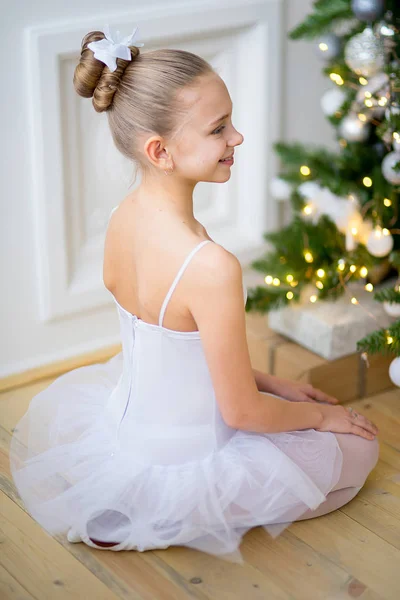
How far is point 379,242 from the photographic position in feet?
6.41

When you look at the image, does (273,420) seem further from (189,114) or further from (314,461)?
(189,114)

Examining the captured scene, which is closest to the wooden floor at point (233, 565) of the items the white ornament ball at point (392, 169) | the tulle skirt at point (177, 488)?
the tulle skirt at point (177, 488)

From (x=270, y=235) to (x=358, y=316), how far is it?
14.4 inches

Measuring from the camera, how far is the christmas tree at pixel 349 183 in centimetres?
187

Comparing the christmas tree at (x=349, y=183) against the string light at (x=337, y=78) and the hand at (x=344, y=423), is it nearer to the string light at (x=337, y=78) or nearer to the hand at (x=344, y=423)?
the string light at (x=337, y=78)

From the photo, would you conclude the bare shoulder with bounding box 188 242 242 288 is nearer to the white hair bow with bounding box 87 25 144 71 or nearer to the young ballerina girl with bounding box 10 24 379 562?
the young ballerina girl with bounding box 10 24 379 562

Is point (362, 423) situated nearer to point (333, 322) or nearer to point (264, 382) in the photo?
point (264, 382)

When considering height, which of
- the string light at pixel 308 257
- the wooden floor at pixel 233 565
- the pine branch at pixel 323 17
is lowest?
the wooden floor at pixel 233 565

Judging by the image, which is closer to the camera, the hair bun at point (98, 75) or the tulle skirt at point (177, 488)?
the hair bun at point (98, 75)

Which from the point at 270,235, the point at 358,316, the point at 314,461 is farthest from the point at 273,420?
the point at 270,235

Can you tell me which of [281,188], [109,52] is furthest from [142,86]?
[281,188]

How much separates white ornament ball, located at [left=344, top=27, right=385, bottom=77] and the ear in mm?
728

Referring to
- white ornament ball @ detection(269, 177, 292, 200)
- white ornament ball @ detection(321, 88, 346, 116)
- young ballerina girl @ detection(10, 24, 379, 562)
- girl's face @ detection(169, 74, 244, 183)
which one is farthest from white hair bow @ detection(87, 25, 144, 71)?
white ornament ball @ detection(269, 177, 292, 200)

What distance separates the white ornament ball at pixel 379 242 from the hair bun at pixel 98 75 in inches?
32.6
